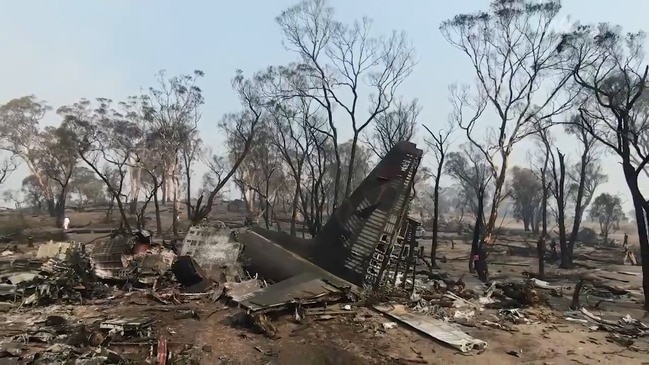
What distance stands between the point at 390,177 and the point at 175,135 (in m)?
29.0

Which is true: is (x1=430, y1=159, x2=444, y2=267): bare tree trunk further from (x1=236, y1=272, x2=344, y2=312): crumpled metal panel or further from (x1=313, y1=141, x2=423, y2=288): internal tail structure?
(x1=236, y1=272, x2=344, y2=312): crumpled metal panel

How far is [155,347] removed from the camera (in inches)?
360

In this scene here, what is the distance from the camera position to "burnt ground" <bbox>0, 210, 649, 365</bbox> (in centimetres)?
909

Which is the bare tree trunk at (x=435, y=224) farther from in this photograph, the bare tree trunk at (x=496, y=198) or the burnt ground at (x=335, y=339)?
the burnt ground at (x=335, y=339)

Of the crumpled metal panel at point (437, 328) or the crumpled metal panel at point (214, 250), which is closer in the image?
the crumpled metal panel at point (437, 328)

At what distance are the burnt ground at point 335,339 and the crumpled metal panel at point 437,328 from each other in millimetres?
167

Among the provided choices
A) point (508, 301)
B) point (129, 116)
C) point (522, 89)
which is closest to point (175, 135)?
point (129, 116)

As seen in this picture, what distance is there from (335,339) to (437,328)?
7.12 ft

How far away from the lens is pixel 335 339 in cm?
983

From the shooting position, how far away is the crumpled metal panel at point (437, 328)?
961 centimetres

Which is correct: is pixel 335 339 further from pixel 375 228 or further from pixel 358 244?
pixel 375 228

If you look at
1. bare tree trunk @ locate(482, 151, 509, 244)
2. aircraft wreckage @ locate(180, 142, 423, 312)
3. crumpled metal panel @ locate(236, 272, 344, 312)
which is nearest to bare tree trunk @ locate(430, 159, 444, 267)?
bare tree trunk @ locate(482, 151, 509, 244)

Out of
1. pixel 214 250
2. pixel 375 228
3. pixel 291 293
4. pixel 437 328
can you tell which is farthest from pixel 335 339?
pixel 214 250

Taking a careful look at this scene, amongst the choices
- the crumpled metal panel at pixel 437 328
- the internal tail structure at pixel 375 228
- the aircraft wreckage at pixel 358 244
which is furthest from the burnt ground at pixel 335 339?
the internal tail structure at pixel 375 228
